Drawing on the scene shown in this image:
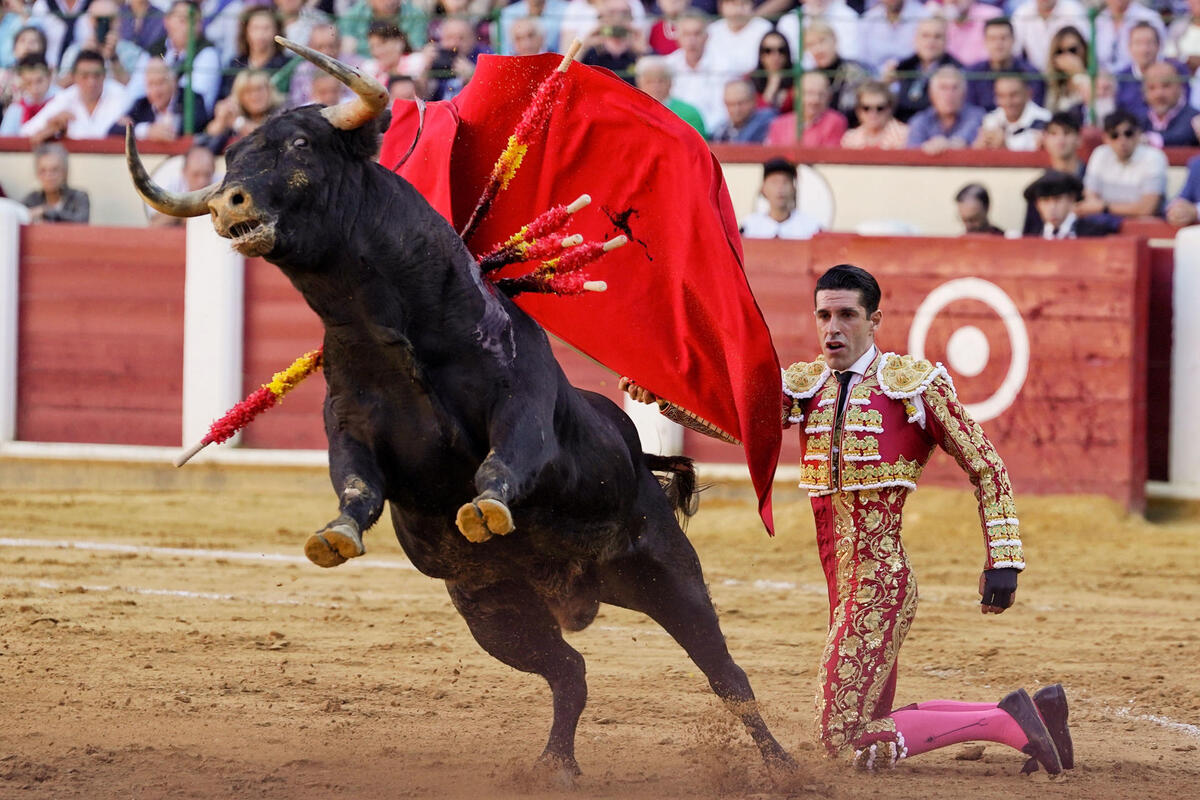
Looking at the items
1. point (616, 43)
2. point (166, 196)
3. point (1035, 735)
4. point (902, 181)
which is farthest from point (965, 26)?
point (166, 196)

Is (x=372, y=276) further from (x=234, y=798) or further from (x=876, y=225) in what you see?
(x=876, y=225)

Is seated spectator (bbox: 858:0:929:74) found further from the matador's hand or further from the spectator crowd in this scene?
the matador's hand

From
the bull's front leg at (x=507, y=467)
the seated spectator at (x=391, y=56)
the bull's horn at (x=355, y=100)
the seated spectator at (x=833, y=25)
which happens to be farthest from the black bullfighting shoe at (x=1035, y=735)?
the seated spectator at (x=833, y=25)

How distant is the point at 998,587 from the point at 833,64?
657 centimetres

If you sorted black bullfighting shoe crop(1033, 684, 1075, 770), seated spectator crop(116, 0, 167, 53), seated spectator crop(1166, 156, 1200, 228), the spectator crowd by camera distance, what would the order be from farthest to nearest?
seated spectator crop(116, 0, 167, 53) < the spectator crowd < seated spectator crop(1166, 156, 1200, 228) < black bullfighting shoe crop(1033, 684, 1075, 770)

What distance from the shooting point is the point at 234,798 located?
3730mm

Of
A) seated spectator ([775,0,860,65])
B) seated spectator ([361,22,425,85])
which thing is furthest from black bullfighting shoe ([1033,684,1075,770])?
seated spectator ([775,0,860,65])

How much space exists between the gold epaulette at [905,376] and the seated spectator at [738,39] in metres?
6.29

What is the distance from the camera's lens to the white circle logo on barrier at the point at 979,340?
8.70 m

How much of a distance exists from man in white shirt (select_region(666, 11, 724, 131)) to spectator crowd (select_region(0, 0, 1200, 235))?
12 millimetres

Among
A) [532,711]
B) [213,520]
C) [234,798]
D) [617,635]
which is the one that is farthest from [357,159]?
[213,520]

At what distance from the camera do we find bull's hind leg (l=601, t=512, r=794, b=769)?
401 centimetres

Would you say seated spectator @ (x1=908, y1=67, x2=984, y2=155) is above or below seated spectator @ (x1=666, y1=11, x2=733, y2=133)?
below

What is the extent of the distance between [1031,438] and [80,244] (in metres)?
5.40
